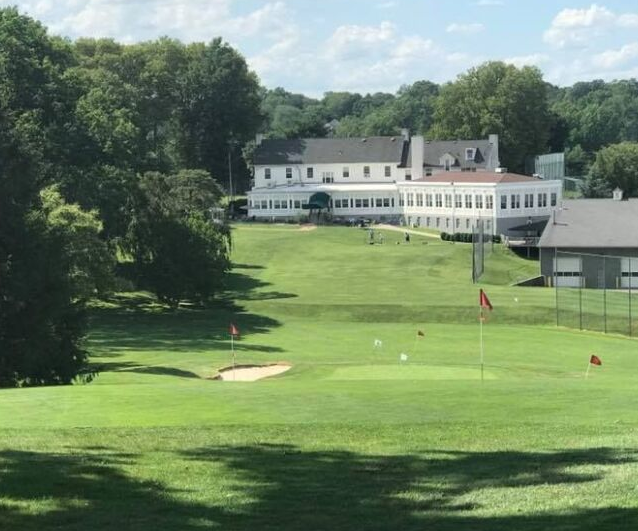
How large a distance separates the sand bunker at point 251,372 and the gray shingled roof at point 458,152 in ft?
255

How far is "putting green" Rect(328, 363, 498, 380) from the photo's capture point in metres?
30.4

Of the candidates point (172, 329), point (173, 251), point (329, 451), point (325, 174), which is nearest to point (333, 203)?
point (325, 174)

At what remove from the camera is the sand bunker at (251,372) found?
32.9m

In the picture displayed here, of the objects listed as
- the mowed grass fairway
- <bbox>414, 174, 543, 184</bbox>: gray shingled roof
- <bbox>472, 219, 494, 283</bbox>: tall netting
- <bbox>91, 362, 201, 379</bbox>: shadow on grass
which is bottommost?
<bbox>91, 362, 201, 379</bbox>: shadow on grass

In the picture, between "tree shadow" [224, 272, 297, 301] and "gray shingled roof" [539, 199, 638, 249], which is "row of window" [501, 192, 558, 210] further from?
"tree shadow" [224, 272, 297, 301]

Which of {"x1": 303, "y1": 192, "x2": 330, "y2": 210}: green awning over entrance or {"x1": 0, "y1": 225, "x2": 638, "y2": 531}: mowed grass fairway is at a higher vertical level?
{"x1": 303, "y1": 192, "x2": 330, "y2": 210}: green awning over entrance

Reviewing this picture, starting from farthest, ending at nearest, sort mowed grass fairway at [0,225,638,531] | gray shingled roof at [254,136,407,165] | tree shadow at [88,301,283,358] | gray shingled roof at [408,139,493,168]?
gray shingled roof at [254,136,407,165]
gray shingled roof at [408,139,493,168]
tree shadow at [88,301,283,358]
mowed grass fairway at [0,225,638,531]

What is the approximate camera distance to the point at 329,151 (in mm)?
113938

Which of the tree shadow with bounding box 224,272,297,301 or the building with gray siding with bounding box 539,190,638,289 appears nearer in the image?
the tree shadow with bounding box 224,272,297,301

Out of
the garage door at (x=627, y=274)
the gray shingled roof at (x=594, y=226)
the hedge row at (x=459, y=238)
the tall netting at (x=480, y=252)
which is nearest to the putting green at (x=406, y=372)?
the tall netting at (x=480, y=252)

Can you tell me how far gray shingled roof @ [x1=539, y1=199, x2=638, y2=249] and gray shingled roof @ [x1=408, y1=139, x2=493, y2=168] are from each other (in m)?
38.7

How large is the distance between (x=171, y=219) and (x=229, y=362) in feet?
71.8

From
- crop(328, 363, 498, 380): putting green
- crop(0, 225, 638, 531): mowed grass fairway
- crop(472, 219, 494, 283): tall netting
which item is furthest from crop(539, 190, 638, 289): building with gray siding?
crop(328, 363, 498, 380): putting green

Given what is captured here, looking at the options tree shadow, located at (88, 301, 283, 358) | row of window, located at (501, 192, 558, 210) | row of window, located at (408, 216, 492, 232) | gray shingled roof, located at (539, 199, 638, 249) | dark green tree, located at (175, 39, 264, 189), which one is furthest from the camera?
dark green tree, located at (175, 39, 264, 189)
